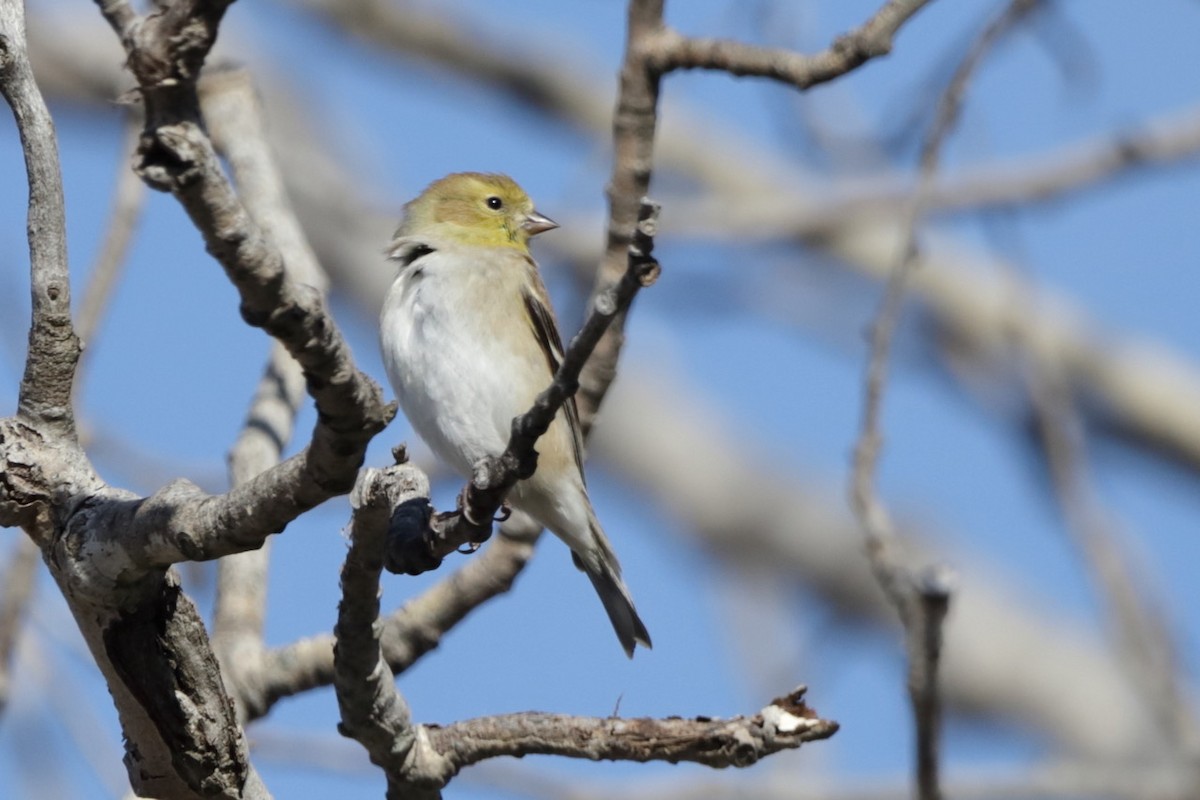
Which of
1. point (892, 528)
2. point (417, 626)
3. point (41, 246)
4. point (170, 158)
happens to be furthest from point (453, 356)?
point (170, 158)

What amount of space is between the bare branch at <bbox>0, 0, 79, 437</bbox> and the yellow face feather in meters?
2.77

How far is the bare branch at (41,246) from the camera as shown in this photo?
2.36 meters

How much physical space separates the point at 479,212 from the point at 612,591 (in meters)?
1.54

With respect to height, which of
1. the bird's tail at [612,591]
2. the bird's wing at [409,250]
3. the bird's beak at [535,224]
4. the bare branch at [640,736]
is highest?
the bird's beak at [535,224]

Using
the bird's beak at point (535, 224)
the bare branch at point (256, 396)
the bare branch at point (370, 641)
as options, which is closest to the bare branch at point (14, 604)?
the bare branch at point (256, 396)

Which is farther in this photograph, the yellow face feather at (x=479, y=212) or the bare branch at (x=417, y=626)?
the yellow face feather at (x=479, y=212)

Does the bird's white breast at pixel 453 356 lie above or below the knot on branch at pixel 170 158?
above

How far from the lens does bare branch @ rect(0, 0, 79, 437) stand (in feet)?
7.75

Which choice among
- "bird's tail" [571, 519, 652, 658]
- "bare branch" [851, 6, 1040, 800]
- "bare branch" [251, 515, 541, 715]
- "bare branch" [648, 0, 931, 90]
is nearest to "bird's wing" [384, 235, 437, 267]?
"bird's tail" [571, 519, 652, 658]

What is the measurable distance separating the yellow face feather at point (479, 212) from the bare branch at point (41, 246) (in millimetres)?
2774

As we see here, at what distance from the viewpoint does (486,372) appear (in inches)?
175

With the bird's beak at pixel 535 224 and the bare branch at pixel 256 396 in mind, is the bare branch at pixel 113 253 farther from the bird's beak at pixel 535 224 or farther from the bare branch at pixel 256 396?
the bird's beak at pixel 535 224

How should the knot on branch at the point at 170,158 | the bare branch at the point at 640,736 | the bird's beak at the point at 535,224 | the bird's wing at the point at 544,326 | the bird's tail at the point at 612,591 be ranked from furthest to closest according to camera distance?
the bird's beak at the point at 535,224 < the bird's wing at the point at 544,326 < the bird's tail at the point at 612,591 < the bare branch at the point at 640,736 < the knot on branch at the point at 170,158

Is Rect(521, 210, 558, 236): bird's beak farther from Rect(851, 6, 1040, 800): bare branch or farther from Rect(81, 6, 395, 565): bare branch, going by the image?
Rect(81, 6, 395, 565): bare branch
